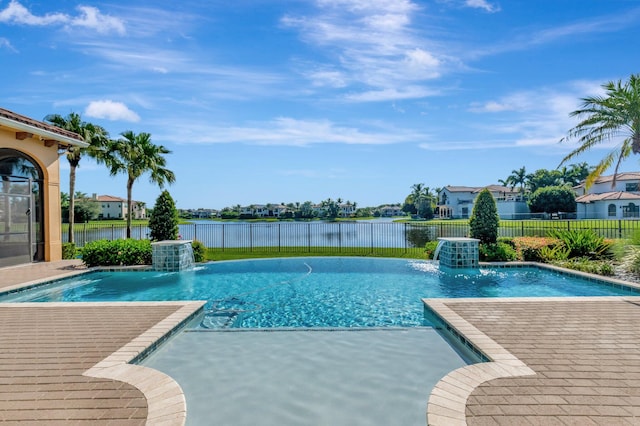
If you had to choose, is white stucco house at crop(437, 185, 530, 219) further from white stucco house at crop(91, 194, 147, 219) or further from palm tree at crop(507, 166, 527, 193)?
white stucco house at crop(91, 194, 147, 219)

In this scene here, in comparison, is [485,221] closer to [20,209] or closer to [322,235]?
[322,235]

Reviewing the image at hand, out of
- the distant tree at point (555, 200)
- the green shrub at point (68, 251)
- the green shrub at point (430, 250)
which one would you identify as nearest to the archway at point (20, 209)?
the green shrub at point (68, 251)

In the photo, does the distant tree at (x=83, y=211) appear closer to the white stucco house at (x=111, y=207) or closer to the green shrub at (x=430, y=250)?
the white stucco house at (x=111, y=207)

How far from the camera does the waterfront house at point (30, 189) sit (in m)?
11.2

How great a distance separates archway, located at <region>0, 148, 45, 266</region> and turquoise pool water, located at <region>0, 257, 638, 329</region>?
9.75 feet

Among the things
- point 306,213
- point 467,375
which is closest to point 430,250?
point 467,375

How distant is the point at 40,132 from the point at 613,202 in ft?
169

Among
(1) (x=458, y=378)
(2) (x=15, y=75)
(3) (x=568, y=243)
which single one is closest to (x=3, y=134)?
(2) (x=15, y=75)

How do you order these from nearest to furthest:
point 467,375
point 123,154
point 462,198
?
point 467,375
point 123,154
point 462,198

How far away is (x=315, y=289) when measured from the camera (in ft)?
30.2

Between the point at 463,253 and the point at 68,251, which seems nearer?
the point at 463,253

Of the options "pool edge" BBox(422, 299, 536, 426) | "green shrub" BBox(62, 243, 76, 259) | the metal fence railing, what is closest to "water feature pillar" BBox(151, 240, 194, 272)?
the metal fence railing

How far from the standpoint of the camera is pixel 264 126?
17.6 metres

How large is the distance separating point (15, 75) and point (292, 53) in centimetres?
817
